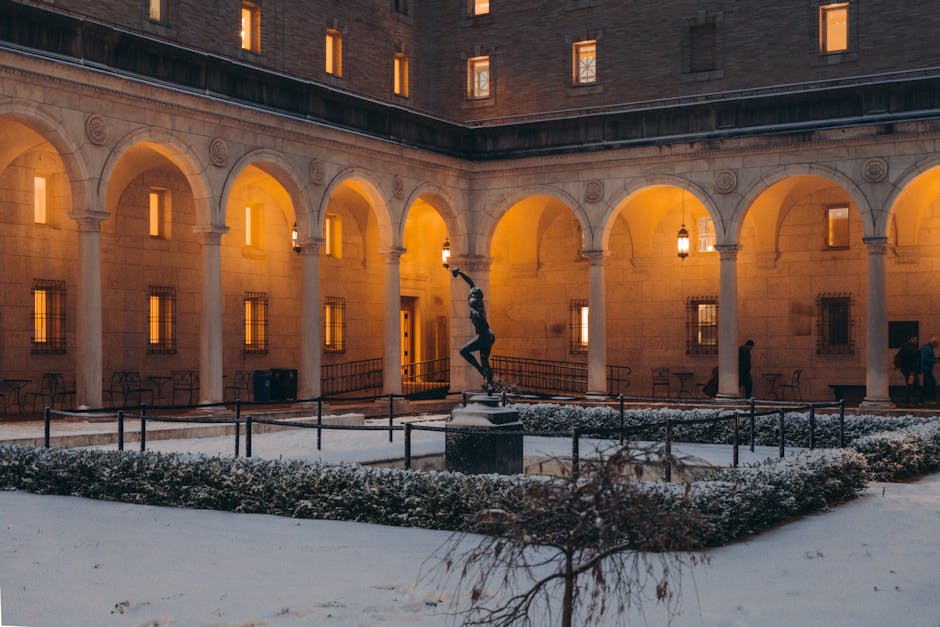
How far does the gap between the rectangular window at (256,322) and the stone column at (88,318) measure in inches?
342

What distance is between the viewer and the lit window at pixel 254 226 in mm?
30031

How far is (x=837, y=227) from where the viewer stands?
30.1 m

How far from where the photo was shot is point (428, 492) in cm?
1166

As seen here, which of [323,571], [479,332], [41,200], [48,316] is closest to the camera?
[323,571]

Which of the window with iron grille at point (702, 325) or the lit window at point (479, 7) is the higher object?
the lit window at point (479, 7)

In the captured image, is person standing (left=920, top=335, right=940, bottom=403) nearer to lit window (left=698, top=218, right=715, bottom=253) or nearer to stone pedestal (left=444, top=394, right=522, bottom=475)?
lit window (left=698, top=218, right=715, bottom=253)

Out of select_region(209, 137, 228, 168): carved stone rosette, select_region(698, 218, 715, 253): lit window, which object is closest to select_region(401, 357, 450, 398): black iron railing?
select_region(698, 218, 715, 253): lit window

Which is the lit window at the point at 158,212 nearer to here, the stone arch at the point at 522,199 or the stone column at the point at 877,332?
the stone arch at the point at 522,199

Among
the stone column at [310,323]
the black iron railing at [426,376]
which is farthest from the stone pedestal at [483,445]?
the black iron railing at [426,376]

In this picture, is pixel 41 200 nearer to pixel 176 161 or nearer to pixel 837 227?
pixel 176 161

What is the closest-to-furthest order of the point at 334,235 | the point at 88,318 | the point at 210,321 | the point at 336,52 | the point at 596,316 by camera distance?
1. the point at 88,318
2. the point at 210,321
3. the point at 596,316
4. the point at 334,235
5. the point at 336,52

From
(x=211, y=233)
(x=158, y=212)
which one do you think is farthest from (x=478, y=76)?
(x=211, y=233)

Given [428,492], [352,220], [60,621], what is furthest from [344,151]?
[60,621]

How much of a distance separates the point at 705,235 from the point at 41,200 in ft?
58.0
